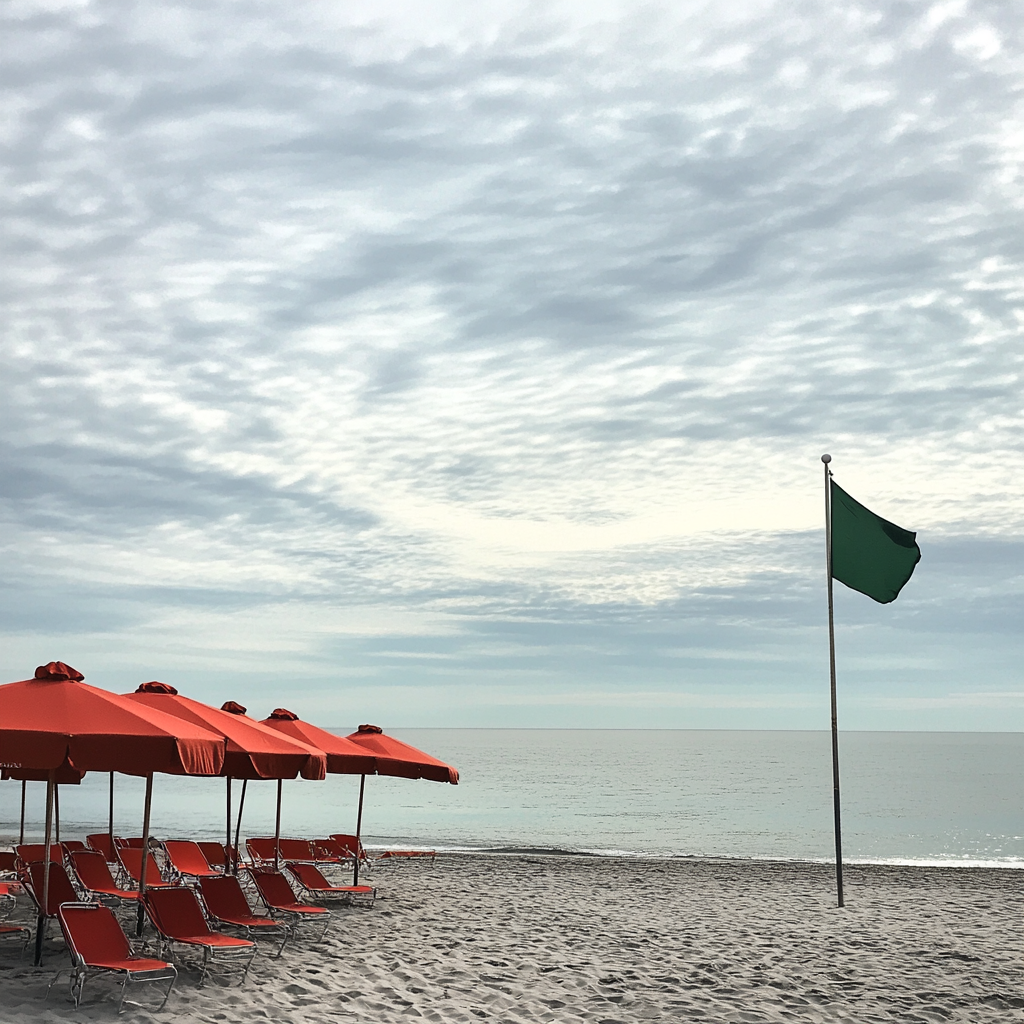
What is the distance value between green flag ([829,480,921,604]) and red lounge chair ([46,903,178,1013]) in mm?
9205

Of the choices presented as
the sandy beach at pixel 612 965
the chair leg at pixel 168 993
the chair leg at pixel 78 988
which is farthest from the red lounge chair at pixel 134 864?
the chair leg at pixel 78 988

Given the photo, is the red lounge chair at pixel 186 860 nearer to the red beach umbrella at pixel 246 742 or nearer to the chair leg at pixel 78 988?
the red beach umbrella at pixel 246 742

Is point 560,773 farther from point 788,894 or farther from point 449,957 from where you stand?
point 449,957

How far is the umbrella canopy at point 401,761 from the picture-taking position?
1214 cm

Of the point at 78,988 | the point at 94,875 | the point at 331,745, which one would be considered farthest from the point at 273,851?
Result: the point at 78,988

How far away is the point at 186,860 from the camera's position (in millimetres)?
12383

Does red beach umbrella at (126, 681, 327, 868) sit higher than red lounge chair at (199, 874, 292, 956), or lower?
higher

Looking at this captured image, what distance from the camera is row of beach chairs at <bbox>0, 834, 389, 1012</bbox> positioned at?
756 cm

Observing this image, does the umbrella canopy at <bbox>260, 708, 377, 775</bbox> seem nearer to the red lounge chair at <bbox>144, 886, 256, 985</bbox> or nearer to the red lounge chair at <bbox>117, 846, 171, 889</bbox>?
the red lounge chair at <bbox>117, 846, 171, 889</bbox>

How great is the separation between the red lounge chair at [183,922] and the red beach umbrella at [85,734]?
855mm

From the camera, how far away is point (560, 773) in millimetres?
91250

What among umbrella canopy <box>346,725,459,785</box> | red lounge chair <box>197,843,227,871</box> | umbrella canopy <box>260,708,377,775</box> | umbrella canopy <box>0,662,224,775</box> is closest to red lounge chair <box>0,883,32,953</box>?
umbrella canopy <box>0,662,224,775</box>

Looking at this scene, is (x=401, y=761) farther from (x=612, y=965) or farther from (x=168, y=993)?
(x=168, y=993)

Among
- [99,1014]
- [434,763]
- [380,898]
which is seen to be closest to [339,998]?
[99,1014]
